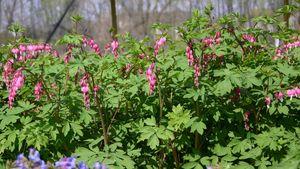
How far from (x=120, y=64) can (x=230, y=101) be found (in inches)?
44.6

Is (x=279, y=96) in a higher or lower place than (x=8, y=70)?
lower

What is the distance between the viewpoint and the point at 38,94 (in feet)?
13.1

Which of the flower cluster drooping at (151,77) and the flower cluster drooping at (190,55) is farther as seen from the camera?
the flower cluster drooping at (190,55)

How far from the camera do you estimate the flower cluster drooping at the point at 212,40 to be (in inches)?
156

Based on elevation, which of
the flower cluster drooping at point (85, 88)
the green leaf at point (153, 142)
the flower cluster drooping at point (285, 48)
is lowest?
the green leaf at point (153, 142)

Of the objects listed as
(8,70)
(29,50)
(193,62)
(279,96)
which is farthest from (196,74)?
(29,50)

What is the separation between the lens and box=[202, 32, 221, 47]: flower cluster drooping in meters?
3.96

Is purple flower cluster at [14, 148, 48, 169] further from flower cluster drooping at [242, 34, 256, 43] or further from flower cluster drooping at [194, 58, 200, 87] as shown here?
flower cluster drooping at [242, 34, 256, 43]

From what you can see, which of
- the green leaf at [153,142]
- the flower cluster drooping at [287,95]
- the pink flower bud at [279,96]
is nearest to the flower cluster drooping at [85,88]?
the green leaf at [153,142]

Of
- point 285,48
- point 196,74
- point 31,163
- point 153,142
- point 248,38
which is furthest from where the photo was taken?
point 285,48

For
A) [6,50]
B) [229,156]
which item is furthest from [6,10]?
[229,156]

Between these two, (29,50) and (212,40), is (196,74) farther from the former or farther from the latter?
(29,50)

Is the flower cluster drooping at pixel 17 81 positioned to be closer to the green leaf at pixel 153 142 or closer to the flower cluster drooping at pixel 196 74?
the green leaf at pixel 153 142

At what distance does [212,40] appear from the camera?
4.00 m
